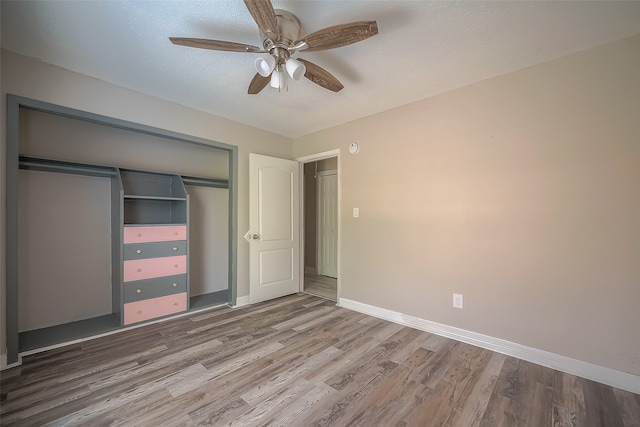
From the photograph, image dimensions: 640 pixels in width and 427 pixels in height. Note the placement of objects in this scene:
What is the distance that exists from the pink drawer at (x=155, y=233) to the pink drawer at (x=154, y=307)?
0.64m

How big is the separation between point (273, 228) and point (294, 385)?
2174mm

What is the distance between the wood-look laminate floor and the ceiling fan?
6.88ft

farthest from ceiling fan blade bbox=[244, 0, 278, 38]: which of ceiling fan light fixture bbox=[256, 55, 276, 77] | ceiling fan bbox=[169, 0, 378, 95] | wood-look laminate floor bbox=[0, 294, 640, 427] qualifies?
wood-look laminate floor bbox=[0, 294, 640, 427]

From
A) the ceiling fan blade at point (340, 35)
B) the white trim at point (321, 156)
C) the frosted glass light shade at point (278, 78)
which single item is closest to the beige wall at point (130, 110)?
the white trim at point (321, 156)

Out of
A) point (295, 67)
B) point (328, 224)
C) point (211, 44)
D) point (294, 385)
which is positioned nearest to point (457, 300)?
point (294, 385)

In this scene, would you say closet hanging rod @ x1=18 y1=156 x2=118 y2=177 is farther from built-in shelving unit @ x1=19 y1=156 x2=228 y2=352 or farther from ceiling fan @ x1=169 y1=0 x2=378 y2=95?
ceiling fan @ x1=169 y1=0 x2=378 y2=95

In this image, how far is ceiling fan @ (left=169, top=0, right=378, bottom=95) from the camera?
52.3 inches

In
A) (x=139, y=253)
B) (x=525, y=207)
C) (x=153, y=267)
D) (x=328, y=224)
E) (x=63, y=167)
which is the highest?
(x=63, y=167)

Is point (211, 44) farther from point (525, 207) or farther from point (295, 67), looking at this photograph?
point (525, 207)

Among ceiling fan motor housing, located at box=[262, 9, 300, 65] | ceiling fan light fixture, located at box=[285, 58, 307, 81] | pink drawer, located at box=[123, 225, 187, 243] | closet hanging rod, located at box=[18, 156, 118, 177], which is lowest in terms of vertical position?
pink drawer, located at box=[123, 225, 187, 243]

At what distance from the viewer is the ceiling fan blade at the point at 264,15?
1.21m

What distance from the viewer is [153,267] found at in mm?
2715

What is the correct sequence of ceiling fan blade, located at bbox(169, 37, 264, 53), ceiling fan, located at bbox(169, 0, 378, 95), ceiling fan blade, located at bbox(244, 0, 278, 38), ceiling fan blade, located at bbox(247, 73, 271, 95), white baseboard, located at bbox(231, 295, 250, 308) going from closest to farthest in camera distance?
ceiling fan blade, located at bbox(244, 0, 278, 38) < ceiling fan, located at bbox(169, 0, 378, 95) < ceiling fan blade, located at bbox(169, 37, 264, 53) < ceiling fan blade, located at bbox(247, 73, 271, 95) < white baseboard, located at bbox(231, 295, 250, 308)

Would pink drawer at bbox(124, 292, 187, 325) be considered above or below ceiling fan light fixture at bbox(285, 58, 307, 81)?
below
